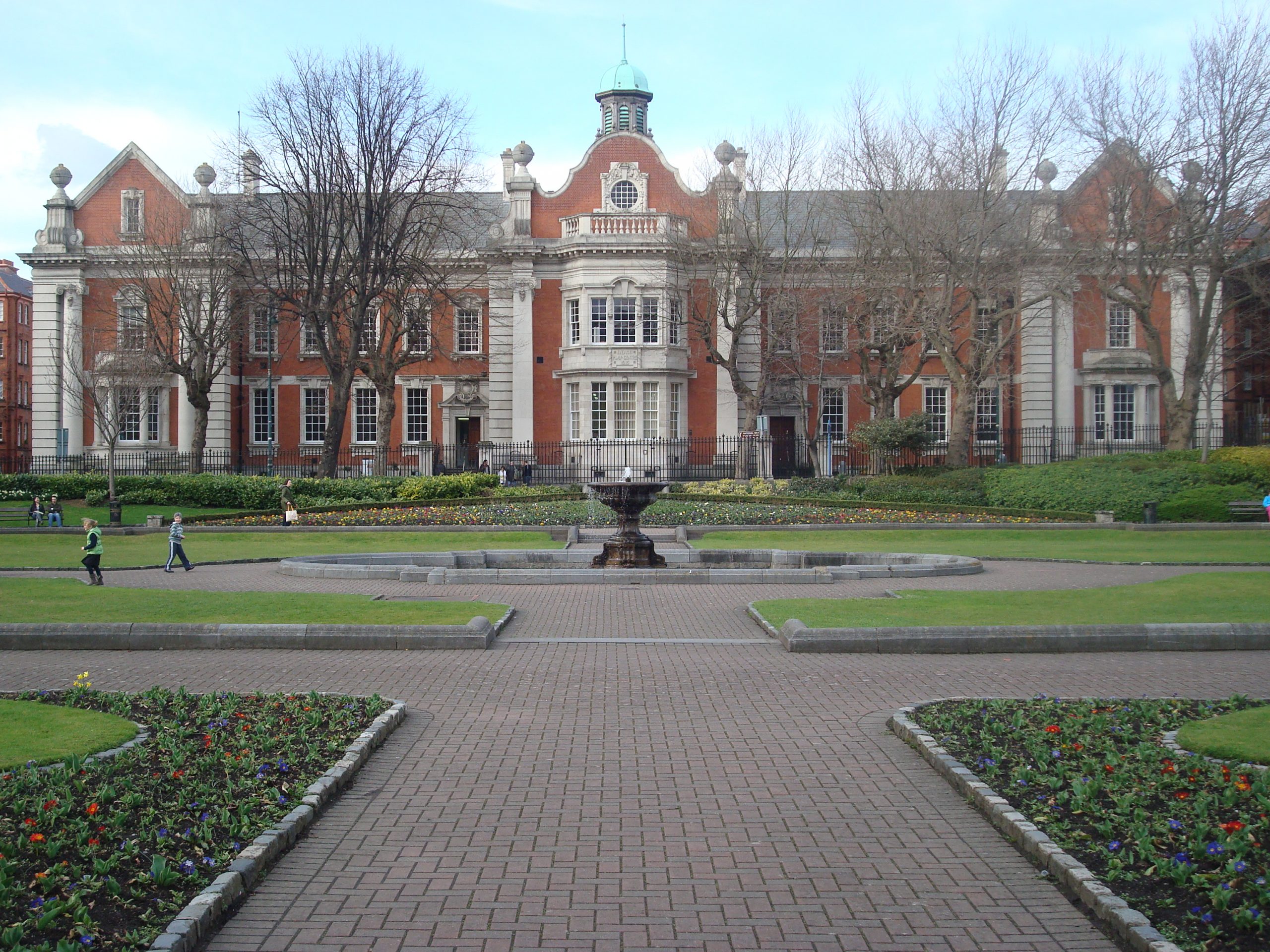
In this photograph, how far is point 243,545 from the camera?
84.1 feet

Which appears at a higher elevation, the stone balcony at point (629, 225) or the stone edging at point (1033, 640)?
the stone balcony at point (629, 225)

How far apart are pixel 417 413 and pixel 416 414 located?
7 centimetres

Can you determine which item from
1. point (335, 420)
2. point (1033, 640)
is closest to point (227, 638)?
point (1033, 640)

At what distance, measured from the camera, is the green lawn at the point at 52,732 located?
24.1ft

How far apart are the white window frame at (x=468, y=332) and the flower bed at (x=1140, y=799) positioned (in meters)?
40.4

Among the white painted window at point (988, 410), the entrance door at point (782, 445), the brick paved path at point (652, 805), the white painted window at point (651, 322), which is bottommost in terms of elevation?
the brick paved path at point (652, 805)

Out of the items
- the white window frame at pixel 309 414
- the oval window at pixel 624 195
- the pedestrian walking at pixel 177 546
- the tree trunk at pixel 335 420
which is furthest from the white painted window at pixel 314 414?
the pedestrian walking at pixel 177 546

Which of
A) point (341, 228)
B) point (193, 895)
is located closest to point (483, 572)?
point (193, 895)

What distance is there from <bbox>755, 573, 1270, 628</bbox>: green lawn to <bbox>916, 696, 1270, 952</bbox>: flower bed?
388 cm

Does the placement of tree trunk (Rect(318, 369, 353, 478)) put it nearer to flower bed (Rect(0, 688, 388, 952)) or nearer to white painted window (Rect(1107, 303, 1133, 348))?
flower bed (Rect(0, 688, 388, 952))

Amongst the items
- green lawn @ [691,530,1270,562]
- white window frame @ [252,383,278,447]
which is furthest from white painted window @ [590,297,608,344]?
green lawn @ [691,530,1270,562]

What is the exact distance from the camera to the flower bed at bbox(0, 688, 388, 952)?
4.84 meters

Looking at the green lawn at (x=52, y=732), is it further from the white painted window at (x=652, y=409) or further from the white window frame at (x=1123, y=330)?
the white window frame at (x=1123, y=330)

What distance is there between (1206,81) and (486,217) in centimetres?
2804
